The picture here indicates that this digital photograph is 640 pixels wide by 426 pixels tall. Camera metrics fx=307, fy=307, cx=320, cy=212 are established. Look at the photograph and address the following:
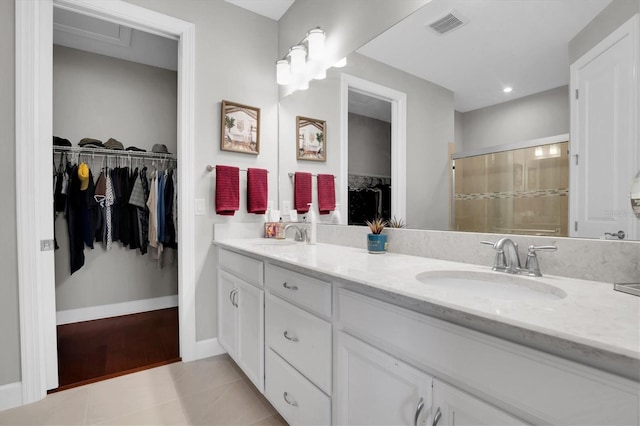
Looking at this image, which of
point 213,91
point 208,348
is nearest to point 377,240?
point 208,348

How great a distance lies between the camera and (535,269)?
999 mm

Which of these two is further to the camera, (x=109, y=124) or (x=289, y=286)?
(x=109, y=124)

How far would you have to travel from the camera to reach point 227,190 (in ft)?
7.40

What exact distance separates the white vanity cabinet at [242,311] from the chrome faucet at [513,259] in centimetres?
106

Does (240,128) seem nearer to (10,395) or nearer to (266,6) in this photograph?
(266,6)

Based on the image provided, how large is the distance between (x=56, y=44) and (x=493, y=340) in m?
4.01

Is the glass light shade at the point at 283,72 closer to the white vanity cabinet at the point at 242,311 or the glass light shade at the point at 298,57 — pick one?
the glass light shade at the point at 298,57

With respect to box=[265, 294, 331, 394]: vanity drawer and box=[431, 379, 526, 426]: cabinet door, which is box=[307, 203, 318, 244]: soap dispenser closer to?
box=[265, 294, 331, 394]: vanity drawer

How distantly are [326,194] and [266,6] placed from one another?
5.24ft

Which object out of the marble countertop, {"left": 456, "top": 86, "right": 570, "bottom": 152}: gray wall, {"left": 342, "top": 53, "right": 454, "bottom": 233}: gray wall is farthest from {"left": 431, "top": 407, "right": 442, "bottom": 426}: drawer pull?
{"left": 456, "top": 86, "right": 570, "bottom": 152}: gray wall

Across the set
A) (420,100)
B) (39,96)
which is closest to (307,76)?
(420,100)

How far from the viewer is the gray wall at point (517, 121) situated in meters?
1.01

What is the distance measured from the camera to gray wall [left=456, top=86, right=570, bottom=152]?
1014 millimetres

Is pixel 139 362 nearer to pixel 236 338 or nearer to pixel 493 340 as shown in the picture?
pixel 236 338
